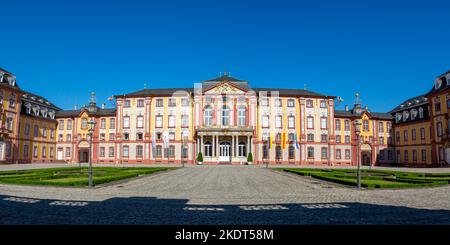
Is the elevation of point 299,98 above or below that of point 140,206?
above

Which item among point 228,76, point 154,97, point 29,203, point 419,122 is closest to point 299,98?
point 228,76

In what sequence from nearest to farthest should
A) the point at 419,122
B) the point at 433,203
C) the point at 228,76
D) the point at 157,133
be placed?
the point at 433,203 < the point at 419,122 < the point at 157,133 < the point at 228,76

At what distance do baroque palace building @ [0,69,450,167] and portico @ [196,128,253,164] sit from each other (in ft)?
0.58

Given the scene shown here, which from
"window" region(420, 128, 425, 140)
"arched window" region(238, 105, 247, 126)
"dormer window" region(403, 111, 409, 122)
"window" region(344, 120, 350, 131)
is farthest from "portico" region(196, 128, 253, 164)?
"dormer window" region(403, 111, 409, 122)

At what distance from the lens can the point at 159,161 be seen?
56031mm

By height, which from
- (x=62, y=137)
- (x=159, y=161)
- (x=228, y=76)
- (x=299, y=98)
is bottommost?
(x=159, y=161)

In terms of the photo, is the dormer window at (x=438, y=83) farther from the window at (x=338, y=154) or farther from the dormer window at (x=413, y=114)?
the window at (x=338, y=154)

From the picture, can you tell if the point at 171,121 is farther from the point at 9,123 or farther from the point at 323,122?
the point at 323,122

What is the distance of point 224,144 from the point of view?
182ft

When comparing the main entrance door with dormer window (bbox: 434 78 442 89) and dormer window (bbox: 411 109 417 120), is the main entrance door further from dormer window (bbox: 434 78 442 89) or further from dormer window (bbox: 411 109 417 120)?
dormer window (bbox: 434 78 442 89)
